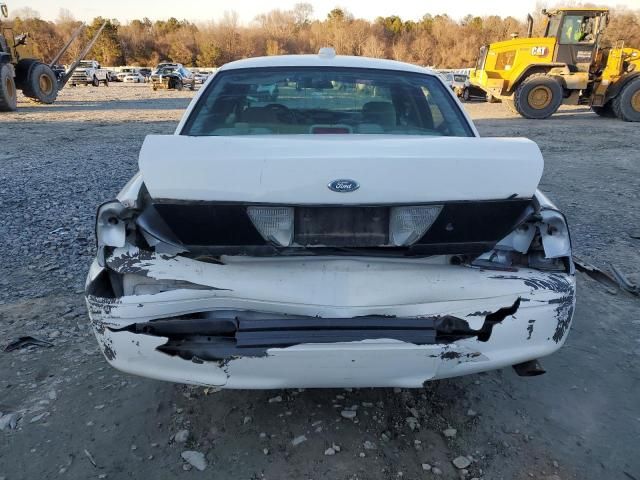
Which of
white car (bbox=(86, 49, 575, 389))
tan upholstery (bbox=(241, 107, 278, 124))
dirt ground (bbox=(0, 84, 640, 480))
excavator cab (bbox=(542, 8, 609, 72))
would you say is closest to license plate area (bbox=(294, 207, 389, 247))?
white car (bbox=(86, 49, 575, 389))

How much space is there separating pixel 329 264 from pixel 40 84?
59.6 feet

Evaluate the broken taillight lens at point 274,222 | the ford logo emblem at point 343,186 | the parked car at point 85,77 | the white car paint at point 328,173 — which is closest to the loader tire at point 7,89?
the white car paint at point 328,173

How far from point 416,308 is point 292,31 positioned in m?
88.6

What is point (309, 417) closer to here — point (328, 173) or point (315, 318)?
point (315, 318)

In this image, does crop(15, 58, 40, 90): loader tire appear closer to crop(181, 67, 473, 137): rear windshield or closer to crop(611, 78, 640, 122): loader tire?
crop(181, 67, 473, 137): rear windshield

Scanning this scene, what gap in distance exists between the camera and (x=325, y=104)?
2932mm

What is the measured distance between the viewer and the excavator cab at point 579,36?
14.1 m

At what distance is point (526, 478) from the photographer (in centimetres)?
→ 190

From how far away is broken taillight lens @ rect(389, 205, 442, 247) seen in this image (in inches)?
68.2

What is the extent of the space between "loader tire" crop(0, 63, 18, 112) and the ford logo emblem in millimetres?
15272

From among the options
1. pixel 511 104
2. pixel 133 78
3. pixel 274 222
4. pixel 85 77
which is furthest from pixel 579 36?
pixel 133 78

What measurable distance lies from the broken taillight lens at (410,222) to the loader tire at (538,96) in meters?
14.4

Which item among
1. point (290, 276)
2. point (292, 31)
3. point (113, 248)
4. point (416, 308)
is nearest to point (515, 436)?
point (416, 308)

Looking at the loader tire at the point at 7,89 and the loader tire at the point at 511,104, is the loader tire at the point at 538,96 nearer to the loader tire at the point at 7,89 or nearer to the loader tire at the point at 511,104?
the loader tire at the point at 511,104
